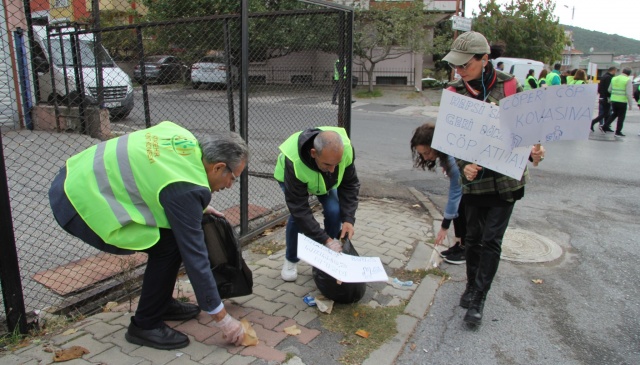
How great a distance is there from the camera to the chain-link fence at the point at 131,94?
11.6 feet

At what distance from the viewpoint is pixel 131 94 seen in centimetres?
908

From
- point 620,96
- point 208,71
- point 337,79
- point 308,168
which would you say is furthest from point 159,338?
point 620,96

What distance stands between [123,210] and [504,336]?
7.73 ft

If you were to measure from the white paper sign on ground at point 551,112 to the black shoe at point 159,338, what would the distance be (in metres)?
2.20

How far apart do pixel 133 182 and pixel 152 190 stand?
4.4 inches

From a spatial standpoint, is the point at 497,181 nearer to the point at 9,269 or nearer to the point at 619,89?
the point at 9,269

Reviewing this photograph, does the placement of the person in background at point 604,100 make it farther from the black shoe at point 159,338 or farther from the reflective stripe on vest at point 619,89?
the black shoe at point 159,338

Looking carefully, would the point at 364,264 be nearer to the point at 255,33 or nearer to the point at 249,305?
the point at 249,305

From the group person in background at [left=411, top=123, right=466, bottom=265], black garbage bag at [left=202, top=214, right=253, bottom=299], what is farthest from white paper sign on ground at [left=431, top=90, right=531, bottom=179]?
black garbage bag at [left=202, top=214, right=253, bottom=299]

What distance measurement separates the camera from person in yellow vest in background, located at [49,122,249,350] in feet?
7.41

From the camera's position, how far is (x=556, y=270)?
13.1 feet

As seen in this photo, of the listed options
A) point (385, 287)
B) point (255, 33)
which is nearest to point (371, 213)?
point (385, 287)

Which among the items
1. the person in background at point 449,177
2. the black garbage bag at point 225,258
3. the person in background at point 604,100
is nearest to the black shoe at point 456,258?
the person in background at point 449,177

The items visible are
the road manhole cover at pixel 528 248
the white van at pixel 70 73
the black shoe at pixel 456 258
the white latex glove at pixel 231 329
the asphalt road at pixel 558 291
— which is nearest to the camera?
the white latex glove at pixel 231 329
